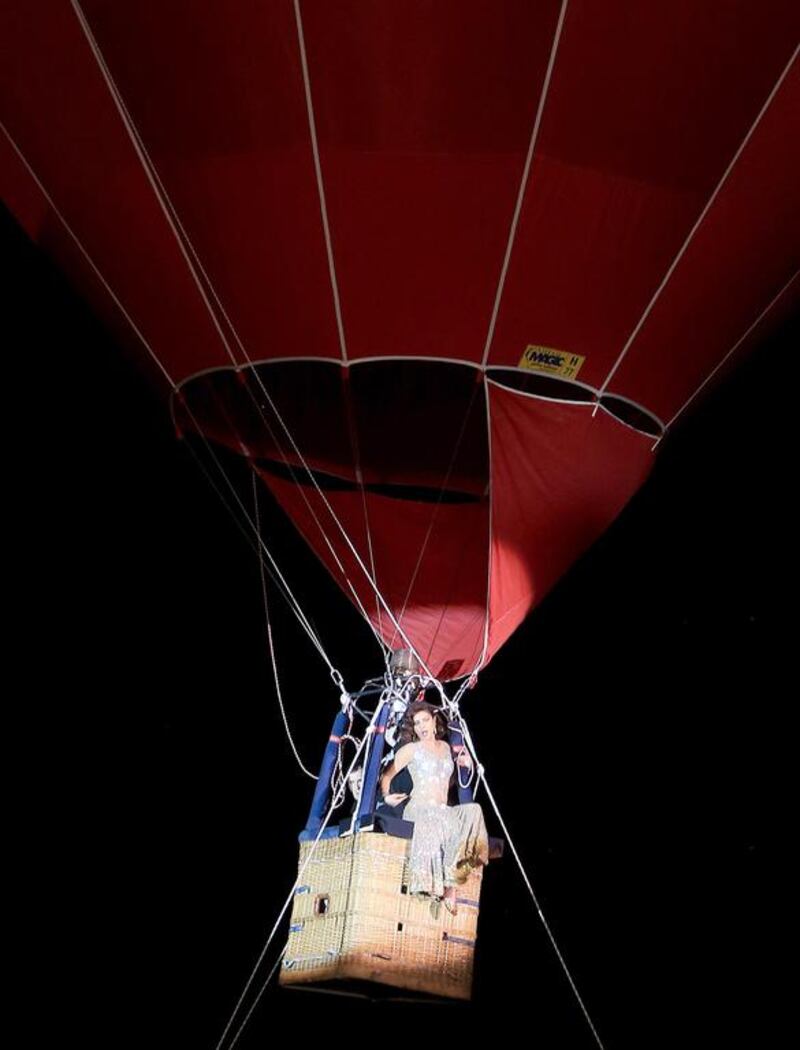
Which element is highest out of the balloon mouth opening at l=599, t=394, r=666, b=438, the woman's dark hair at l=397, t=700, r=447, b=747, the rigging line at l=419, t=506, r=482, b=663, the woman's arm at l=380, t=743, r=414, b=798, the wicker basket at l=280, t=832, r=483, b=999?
the balloon mouth opening at l=599, t=394, r=666, b=438

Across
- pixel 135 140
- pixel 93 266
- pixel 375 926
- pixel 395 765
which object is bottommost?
pixel 375 926

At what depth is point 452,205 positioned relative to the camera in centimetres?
285

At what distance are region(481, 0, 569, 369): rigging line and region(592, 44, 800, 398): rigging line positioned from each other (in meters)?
0.43

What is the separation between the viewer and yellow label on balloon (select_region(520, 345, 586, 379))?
320 cm

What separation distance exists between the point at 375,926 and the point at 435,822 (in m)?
0.31

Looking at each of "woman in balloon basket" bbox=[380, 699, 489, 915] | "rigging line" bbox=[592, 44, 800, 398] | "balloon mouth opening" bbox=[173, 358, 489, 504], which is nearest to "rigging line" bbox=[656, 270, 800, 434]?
"rigging line" bbox=[592, 44, 800, 398]

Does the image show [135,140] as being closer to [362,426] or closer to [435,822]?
[362,426]

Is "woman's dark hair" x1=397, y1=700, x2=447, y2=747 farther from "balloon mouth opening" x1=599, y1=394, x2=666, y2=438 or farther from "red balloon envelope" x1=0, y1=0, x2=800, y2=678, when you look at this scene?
"balloon mouth opening" x1=599, y1=394, x2=666, y2=438

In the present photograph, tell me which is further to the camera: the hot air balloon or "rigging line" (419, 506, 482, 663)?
"rigging line" (419, 506, 482, 663)

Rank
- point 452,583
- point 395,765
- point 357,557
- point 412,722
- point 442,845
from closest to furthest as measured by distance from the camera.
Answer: point 442,845, point 395,765, point 412,722, point 357,557, point 452,583

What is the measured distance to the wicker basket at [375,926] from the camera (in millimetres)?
2451

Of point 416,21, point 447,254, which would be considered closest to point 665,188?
point 447,254

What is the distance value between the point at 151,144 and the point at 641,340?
1.61m

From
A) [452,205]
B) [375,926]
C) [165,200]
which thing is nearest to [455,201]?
[452,205]
